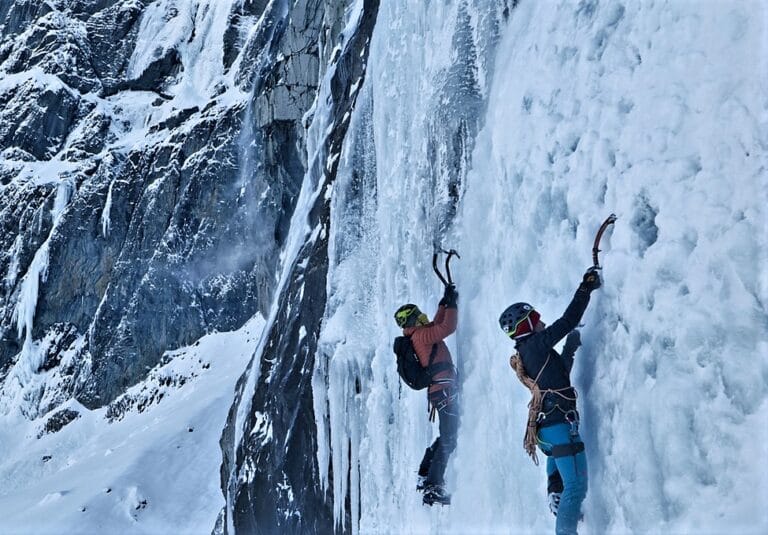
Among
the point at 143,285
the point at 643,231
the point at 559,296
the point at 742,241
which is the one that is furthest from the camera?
the point at 143,285

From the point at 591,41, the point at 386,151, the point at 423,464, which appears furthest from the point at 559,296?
the point at 386,151

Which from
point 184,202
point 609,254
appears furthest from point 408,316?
point 184,202

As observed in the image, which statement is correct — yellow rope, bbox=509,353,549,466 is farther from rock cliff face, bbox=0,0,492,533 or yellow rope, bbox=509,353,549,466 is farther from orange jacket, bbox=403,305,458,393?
rock cliff face, bbox=0,0,492,533

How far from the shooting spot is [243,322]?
23578 mm

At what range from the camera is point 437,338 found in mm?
5711

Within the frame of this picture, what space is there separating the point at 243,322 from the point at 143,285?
4.31 metres

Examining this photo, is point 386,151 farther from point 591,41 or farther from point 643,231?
point 643,231

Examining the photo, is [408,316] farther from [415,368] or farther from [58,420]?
[58,420]

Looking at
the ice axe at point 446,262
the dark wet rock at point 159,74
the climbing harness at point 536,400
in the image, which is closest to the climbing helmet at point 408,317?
the ice axe at point 446,262

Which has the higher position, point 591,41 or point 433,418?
point 591,41

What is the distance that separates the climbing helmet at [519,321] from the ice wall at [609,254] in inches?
12.2

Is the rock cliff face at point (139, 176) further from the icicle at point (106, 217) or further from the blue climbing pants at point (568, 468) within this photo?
the blue climbing pants at point (568, 468)

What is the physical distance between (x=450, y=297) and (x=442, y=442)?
110 centimetres

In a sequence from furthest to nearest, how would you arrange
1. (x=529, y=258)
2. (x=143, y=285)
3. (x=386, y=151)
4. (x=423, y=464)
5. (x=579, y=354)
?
(x=143, y=285) < (x=386, y=151) < (x=423, y=464) < (x=529, y=258) < (x=579, y=354)
